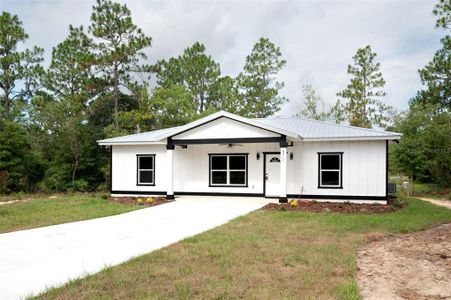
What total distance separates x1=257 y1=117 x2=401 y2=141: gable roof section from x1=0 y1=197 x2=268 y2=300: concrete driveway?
4.36 m

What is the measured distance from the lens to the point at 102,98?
2734 centimetres

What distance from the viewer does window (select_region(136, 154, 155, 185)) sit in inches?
687

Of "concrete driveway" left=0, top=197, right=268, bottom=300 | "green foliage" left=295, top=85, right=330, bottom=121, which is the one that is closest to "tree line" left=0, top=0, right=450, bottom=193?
"green foliage" left=295, top=85, right=330, bottom=121

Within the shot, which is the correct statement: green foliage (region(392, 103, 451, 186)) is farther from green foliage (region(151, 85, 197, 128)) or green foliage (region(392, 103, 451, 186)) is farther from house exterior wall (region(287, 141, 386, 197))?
green foliage (region(151, 85, 197, 128))

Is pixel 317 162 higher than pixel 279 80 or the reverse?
the reverse

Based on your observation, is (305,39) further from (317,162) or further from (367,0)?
(317,162)

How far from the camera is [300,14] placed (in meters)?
18.0

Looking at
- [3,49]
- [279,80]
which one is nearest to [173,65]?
[279,80]

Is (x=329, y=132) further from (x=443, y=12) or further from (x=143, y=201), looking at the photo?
(x=443, y=12)

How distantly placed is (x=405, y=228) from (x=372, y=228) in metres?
0.87

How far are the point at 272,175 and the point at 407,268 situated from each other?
1038 cm

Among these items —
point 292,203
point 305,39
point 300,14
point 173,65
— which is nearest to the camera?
point 292,203

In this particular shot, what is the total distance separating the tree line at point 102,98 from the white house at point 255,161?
25.1ft

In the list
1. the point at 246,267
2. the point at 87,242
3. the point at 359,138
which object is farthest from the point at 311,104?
the point at 246,267
